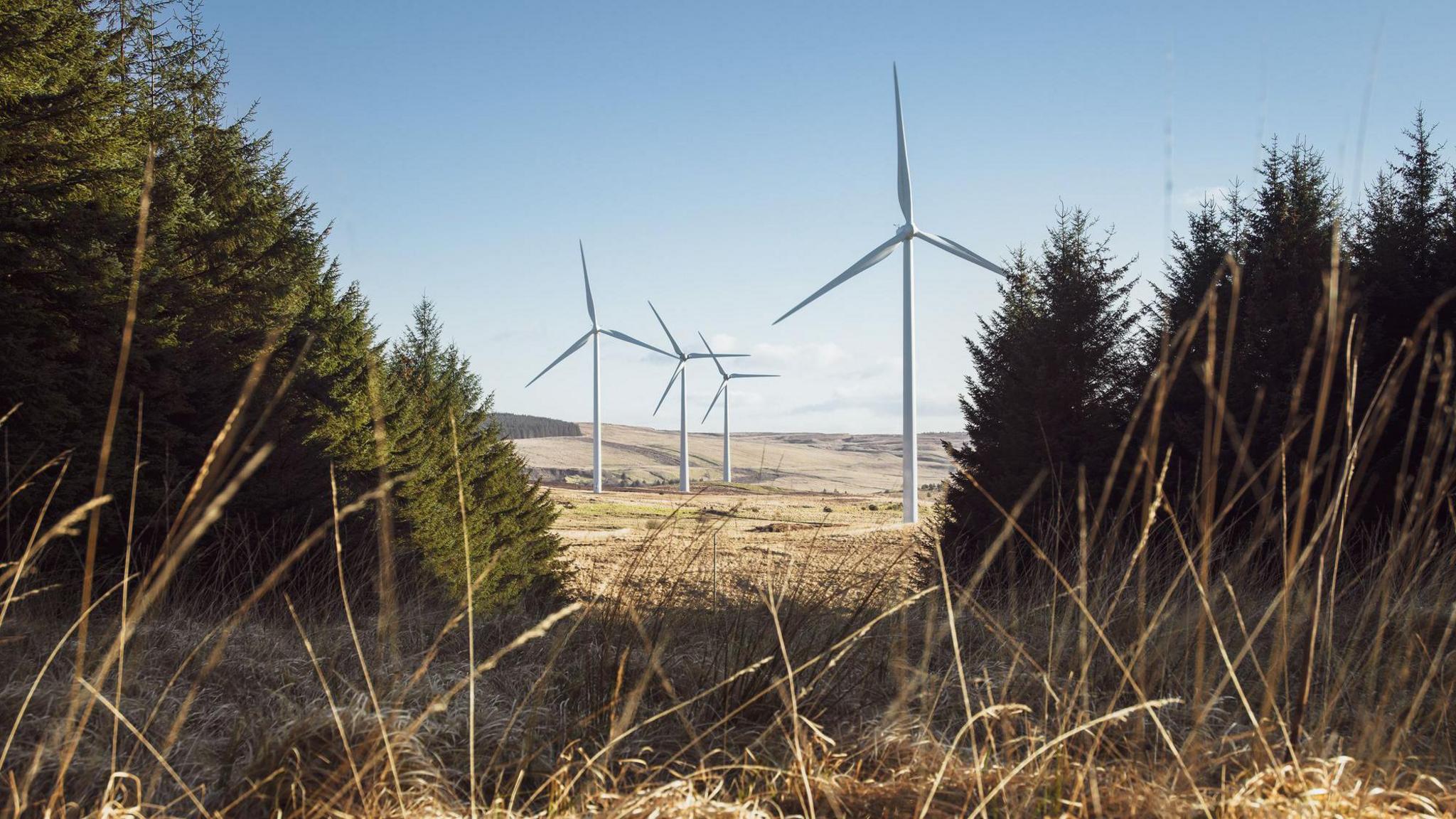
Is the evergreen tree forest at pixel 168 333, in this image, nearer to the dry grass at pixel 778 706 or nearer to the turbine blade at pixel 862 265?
the dry grass at pixel 778 706

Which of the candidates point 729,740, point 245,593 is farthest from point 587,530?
point 729,740

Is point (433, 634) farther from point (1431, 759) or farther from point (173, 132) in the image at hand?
point (173, 132)

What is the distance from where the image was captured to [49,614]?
273 inches

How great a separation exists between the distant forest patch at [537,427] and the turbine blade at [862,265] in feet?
367

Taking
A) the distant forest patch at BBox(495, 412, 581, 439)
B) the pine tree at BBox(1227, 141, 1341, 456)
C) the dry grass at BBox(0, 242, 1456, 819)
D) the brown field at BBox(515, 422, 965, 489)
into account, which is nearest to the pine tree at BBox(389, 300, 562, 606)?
the dry grass at BBox(0, 242, 1456, 819)

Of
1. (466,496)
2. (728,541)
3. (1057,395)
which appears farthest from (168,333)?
(728,541)

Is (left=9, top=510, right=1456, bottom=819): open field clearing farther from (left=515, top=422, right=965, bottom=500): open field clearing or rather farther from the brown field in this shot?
the brown field

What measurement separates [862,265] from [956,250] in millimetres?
3514

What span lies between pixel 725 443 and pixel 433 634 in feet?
160

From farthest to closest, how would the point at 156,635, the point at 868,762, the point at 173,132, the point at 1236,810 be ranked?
1. the point at 173,132
2. the point at 156,635
3. the point at 868,762
4. the point at 1236,810

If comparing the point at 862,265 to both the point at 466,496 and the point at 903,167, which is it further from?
the point at 466,496

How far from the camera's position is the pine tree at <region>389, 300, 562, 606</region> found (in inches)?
709

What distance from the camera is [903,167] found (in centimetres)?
3225

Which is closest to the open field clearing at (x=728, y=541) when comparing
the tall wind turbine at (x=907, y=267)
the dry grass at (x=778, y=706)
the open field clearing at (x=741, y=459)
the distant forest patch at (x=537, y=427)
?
the dry grass at (x=778, y=706)
